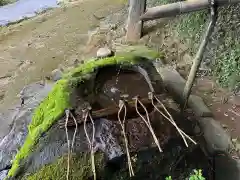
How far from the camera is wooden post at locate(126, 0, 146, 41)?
691 cm

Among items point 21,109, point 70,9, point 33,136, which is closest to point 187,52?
point 21,109

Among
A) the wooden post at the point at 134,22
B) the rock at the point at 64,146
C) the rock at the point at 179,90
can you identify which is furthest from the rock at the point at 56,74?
the rock at the point at 64,146

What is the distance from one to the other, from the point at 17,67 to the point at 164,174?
189 inches

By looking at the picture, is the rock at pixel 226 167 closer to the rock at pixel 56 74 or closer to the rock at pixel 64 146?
the rock at pixel 64 146

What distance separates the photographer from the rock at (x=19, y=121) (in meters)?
4.32

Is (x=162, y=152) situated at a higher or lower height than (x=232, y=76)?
higher

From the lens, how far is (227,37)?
243 inches

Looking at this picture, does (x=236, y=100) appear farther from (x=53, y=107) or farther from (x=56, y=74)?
(x=56, y=74)

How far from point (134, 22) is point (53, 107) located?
11.3ft

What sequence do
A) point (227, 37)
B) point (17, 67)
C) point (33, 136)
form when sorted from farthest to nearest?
point (17, 67) → point (227, 37) → point (33, 136)

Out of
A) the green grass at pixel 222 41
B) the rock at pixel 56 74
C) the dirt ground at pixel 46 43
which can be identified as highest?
the green grass at pixel 222 41

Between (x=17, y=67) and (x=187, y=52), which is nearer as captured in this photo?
(x=187, y=52)

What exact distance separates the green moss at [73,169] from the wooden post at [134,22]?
408 cm

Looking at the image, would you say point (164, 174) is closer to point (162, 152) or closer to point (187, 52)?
point (162, 152)
